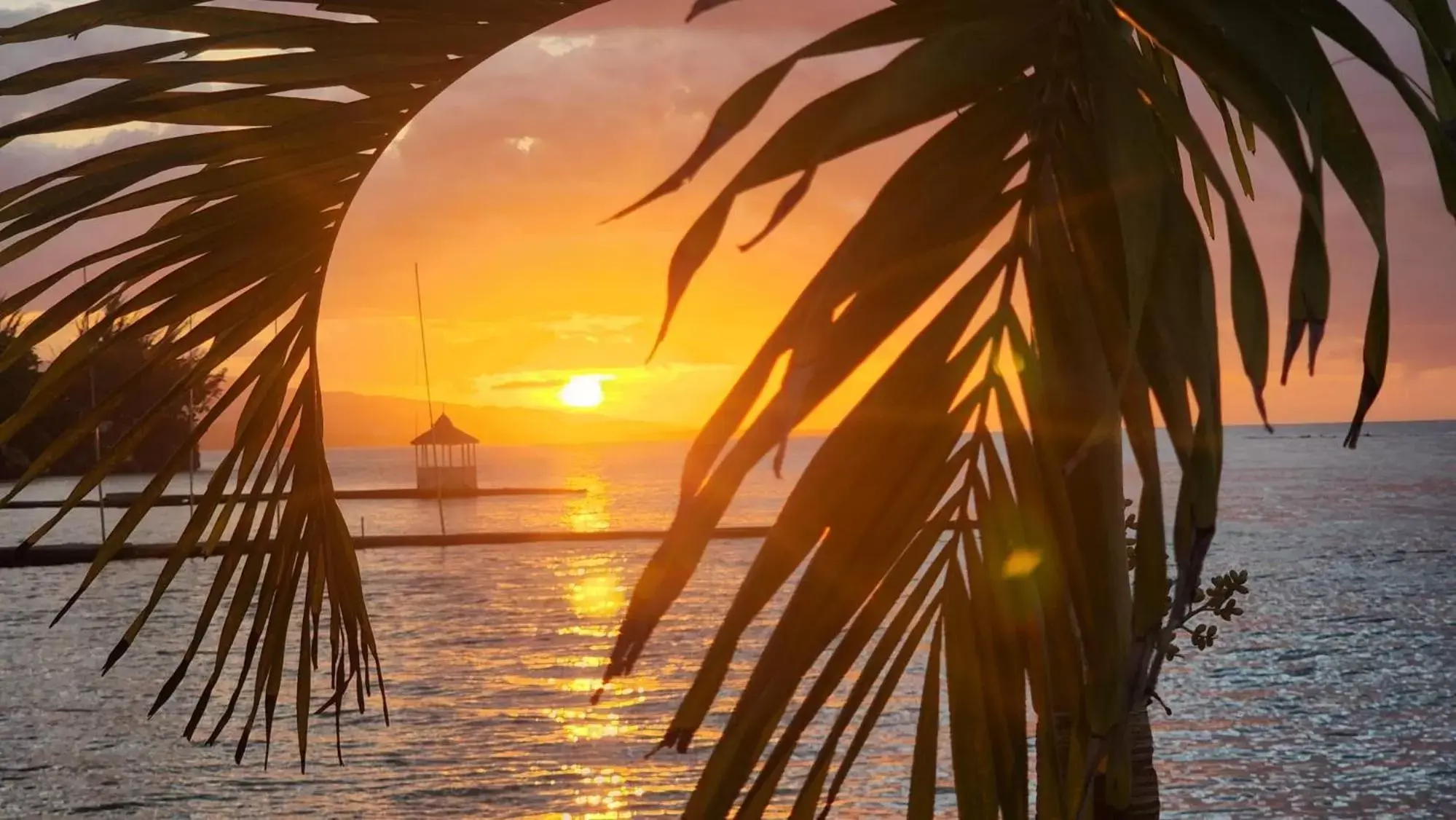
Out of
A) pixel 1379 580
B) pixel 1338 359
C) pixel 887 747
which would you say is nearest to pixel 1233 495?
pixel 1379 580

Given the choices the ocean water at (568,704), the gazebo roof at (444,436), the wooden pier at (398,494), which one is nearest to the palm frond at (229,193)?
the ocean water at (568,704)

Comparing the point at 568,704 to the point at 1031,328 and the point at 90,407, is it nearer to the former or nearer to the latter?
the point at 90,407

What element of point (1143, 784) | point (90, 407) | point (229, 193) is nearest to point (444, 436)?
point (90, 407)

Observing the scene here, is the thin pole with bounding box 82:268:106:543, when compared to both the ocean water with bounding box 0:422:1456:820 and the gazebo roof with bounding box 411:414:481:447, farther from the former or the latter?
the gazebo roof with bounding box 411:414:481:447

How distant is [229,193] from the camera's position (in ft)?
5.07

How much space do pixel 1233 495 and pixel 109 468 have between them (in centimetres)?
5557

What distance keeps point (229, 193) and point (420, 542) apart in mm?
31667

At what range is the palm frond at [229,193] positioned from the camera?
1362mm

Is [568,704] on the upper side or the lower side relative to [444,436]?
lower

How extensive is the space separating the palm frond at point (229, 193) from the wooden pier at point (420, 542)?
81.7ft

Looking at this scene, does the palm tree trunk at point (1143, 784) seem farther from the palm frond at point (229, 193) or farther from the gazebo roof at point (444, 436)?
the gazebo roof at point (444, 436)

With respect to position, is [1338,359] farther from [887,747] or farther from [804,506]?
[887,747]

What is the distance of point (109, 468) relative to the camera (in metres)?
1.58

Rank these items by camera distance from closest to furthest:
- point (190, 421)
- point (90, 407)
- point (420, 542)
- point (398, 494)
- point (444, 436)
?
1. point (190, 421)
2. point (90, 407)
3. point (420, 542)
4. point (444, 436)
5. point (398, 494)
